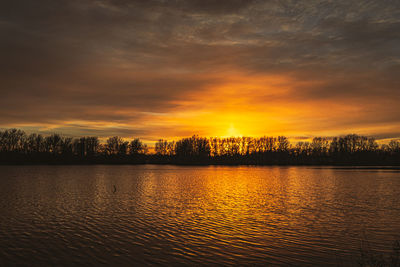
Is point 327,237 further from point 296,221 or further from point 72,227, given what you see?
point 72,227

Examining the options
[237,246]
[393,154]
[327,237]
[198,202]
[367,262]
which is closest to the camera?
[367,262]

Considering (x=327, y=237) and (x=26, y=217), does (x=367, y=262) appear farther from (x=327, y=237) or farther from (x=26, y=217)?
(x=26, y=217)

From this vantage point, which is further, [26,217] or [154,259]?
[26,217]

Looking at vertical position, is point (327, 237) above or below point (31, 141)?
below

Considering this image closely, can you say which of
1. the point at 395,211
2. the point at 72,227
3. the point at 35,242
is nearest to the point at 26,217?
the point at 72,227

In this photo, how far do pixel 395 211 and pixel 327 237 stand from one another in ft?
39.6

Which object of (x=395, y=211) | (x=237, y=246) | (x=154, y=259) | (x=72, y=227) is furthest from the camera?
(x=395, y=211)

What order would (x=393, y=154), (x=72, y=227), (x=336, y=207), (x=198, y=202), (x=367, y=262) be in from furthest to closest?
(x=393, y=154) → (x=198, y=202) → (x=336, y=207) → (x=72, y=227) → (x=367, y=262)

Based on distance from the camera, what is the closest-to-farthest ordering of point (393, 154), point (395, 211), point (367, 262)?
point (367, 262) → point (395, 211) → point (393, 154)

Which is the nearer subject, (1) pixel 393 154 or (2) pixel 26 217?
(2) pixel 26 217

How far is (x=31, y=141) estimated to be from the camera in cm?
17125

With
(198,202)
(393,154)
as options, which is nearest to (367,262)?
(198,202)

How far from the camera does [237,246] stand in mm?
14602

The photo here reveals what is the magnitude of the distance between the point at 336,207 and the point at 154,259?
792 inches
